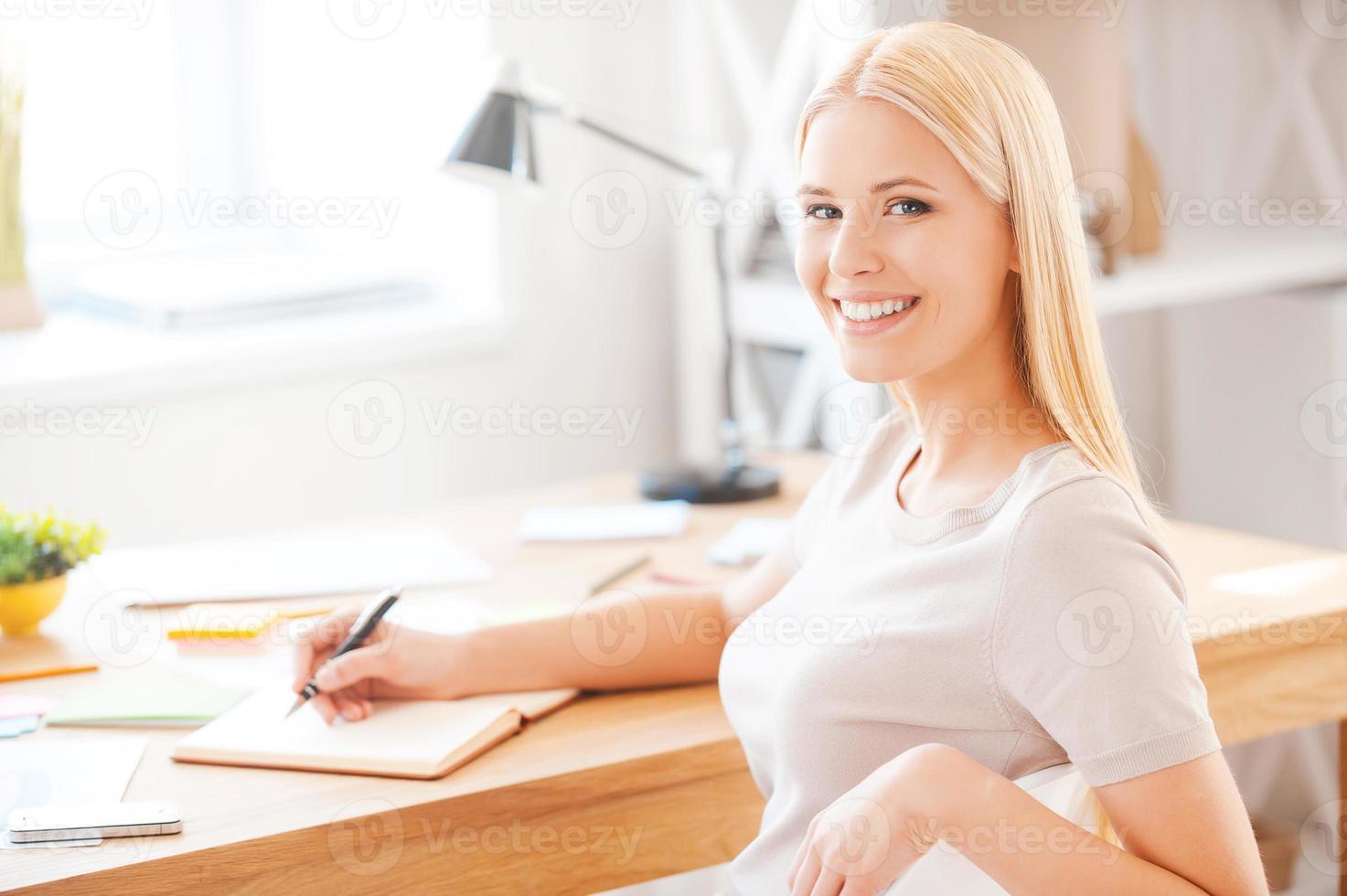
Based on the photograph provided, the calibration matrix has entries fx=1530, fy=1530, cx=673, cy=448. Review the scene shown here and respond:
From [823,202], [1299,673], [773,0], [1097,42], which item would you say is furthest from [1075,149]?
[823,202]

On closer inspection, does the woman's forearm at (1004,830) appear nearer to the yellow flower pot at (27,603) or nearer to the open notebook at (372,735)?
the open notebook at (372,735)

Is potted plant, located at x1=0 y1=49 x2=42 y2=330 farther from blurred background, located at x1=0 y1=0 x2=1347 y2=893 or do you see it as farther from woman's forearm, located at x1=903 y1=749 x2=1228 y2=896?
Answer: woman's forearm, located at x1=903 y1=749 x2=1228 y2=896

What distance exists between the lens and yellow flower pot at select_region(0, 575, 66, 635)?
1.48m

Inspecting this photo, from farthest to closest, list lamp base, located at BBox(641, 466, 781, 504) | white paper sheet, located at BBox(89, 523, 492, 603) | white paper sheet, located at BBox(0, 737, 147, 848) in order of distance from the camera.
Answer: lamp base, located at BBox(641, 466, 781, 504)
white paper sheet, located at BBox(89, 523, 492, 603)
white paper sheet, located at BBox(0, 737, 147, 848)

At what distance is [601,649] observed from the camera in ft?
4.52

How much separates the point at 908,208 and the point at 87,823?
0.73m

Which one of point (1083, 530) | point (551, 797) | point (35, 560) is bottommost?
point (551, 797)

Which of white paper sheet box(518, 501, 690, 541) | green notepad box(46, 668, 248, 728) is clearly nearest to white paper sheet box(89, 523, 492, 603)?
white paper sheet box(518, 501, 690, 541)

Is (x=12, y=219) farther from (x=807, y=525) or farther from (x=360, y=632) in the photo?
(x=807, y=525)

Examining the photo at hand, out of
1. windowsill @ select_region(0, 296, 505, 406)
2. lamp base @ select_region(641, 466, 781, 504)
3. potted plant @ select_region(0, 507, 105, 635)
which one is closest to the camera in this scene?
potted plant @ select_region(0, 507, 105, 635)

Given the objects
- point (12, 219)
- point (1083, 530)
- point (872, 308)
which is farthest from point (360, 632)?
point (12, 219)

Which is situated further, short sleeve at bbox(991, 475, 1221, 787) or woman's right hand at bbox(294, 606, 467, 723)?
woman's right hand at bbox(294, 606, 467, 723)

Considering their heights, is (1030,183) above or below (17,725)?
above

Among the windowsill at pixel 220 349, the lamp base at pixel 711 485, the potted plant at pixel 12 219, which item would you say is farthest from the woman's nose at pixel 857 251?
the potted plant at pixel 12 219
